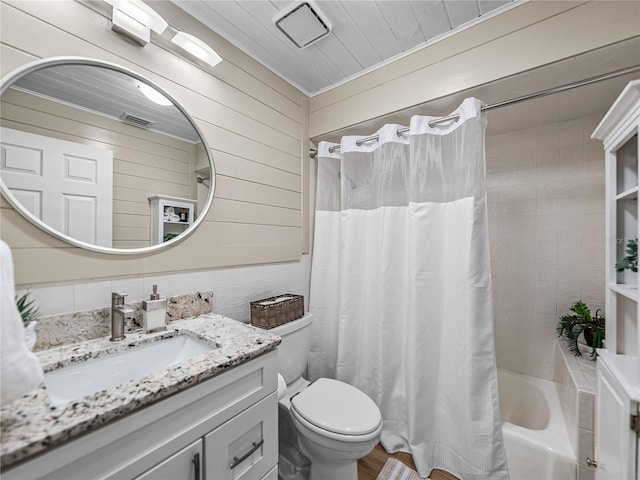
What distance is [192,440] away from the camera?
2.57 ft

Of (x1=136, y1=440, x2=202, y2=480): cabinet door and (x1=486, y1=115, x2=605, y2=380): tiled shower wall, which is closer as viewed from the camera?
(x1=136, y1=440, x2=202, y2=480): cabinet door

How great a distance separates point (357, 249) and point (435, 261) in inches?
20.0

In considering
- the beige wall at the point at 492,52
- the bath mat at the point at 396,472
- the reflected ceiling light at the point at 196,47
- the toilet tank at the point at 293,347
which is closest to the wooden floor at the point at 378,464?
the bath mat at the point at 396,472

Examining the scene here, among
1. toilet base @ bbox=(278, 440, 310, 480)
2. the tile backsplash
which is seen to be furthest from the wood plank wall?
toilet base @ bbox=(278, 440, 310, 480)

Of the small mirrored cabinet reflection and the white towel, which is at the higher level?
the small mirrored cabinet reflection

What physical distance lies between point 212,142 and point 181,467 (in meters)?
1.35

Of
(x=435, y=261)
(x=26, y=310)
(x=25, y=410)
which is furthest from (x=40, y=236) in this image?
(x=435, y=261)

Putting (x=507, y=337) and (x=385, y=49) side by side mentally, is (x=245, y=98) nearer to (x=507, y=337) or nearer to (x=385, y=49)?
(x=385, y=49)

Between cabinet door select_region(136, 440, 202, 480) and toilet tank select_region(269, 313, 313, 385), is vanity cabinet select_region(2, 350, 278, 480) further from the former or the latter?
toilet tank select_region(269, 313, 313, 385)

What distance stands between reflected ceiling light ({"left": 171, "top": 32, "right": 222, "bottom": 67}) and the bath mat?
7.55 ft

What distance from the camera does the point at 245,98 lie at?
1614mm

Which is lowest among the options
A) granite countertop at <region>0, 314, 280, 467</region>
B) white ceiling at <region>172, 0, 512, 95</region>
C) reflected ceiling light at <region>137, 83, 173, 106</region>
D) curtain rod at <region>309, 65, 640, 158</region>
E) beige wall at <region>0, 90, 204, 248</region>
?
granite countertop at <region>0, 314, 280, 467</region>

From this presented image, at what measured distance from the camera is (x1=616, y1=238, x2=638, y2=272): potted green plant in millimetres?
1026

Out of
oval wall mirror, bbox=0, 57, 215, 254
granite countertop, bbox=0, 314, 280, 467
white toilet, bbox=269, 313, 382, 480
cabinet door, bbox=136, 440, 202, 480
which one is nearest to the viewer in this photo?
granite countertop, bbox=0, 314, 280, 467
